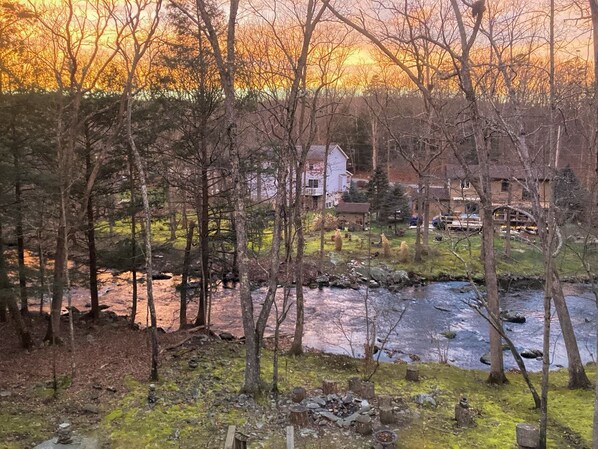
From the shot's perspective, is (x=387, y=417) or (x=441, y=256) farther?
(x=441, y=256)

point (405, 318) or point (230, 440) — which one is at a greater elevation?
point (230, 440)

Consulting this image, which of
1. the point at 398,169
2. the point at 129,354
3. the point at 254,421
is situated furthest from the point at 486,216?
the point at 398,169

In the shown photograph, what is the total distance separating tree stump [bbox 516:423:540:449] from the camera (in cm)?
734

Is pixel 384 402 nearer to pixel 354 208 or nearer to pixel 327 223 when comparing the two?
pixel 327 223

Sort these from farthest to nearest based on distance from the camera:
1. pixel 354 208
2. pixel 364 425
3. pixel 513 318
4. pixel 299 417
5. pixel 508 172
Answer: pixel 354 208 → pixel 513 318 → pixel 508 172 → pixel 299 417 → pixel 364 425

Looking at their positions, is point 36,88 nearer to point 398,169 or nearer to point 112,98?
point 112,98

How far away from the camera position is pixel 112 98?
552 inches

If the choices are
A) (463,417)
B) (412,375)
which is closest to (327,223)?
(412,375)

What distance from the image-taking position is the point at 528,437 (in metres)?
7.37

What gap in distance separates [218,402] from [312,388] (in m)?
2.30

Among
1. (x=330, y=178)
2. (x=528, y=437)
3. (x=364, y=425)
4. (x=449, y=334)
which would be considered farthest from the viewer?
(x=330, y=178)

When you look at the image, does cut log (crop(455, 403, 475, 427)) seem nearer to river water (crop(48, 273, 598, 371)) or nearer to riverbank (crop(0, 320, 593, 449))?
riverbank (crop(0, 320, 593, 449))

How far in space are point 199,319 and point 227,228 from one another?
316 cm

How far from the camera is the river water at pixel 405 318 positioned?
15.7 metres
